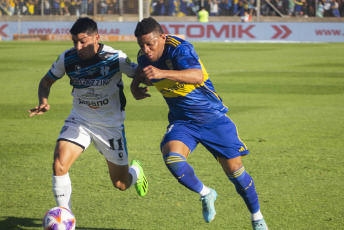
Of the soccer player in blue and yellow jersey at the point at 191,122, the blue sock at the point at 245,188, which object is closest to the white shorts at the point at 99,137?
the soccer player in blue and yellow jersey at the point at 191,122

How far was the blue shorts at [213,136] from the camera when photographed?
5.42 m

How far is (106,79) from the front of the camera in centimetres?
593

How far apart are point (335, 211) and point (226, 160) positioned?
1397 mm

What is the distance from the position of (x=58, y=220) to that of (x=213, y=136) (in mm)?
1579

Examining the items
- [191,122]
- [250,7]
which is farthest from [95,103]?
[250,7]

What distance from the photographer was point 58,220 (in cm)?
503

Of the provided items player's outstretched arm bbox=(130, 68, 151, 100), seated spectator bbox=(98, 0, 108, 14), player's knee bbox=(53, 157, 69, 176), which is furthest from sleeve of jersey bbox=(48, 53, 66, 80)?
seated spectator bbox=(98, 0, 108, 14)

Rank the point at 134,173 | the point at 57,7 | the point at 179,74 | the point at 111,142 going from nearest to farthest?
the point at 179,74
the point at 111,142
the point at 134,173
the point at 57,7

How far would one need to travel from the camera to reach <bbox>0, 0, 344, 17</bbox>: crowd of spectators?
40375 mm

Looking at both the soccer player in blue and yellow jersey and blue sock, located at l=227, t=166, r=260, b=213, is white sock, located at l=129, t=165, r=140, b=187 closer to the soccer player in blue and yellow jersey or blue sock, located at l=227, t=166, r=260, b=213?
the soccer player in blue and yellow jersey

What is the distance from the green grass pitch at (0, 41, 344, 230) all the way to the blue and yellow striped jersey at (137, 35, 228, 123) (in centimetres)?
106

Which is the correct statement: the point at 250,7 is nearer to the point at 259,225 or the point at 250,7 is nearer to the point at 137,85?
the point at 137,85

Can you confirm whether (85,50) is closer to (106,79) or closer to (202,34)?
(106,79)

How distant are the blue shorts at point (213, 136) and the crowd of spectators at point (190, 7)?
3561cm
